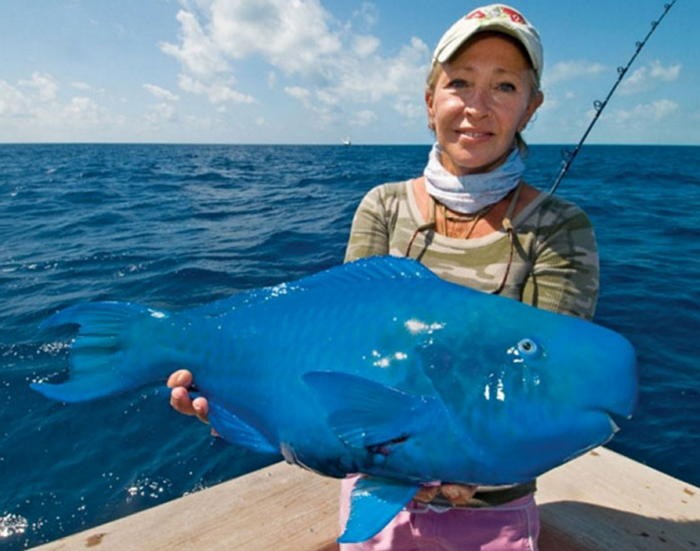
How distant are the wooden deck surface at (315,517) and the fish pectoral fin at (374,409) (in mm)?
1825

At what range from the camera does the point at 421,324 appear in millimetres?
1554

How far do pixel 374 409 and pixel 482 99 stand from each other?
1291 millimetres

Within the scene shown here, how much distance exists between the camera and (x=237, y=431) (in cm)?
181

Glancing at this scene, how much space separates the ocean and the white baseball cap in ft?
5.58

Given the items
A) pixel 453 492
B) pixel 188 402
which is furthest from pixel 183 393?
pixel 453 492

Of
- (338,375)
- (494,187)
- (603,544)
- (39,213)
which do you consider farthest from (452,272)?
(39,213)

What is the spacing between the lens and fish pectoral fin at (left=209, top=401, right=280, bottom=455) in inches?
69.6

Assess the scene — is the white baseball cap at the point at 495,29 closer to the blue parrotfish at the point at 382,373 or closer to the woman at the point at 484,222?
the woman at the point at 484,222

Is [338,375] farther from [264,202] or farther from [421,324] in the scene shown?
[264,202]

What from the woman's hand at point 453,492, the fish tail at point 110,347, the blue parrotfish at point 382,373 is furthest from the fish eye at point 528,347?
the fish tail at point 110,347

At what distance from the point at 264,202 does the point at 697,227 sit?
13588mm

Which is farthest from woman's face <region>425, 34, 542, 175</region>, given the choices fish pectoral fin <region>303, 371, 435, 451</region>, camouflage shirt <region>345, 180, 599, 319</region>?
fish pectoral fin <region>303, 371, 435, 451</region>

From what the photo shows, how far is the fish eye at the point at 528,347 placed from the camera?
143cm

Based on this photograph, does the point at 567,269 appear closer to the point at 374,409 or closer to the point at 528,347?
the point at 528,347
